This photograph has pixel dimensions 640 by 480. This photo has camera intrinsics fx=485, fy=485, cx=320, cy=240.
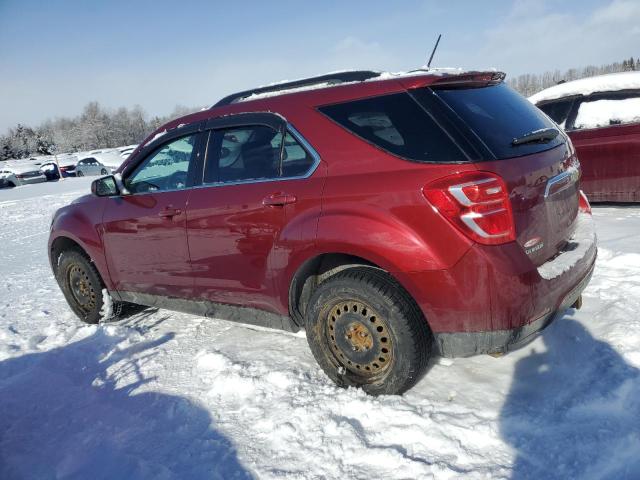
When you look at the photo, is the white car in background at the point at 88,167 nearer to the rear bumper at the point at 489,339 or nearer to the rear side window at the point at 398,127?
the rear side window at the point at 398,127

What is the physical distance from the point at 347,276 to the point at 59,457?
5.98 feet

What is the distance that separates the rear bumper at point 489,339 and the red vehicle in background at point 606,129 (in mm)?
4246

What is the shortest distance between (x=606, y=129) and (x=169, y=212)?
532 centimetres

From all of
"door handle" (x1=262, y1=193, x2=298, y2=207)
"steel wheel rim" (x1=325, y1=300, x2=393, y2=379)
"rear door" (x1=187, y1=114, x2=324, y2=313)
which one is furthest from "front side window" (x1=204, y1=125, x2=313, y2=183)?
"steel wheel rim" (x1=325, y1=300, x2=393, y2=379)

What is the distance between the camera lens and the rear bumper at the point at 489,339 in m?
2.36

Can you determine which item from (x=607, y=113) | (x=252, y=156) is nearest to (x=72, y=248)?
(x=252, y=156)

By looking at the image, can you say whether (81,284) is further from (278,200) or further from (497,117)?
(497,117)

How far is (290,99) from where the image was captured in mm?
3002

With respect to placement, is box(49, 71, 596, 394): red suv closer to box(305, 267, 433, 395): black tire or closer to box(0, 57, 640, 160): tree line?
box(305, 267, 433, 395): black tire

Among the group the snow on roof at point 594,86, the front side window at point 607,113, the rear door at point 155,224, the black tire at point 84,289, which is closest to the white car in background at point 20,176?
the black tire at point 84,289

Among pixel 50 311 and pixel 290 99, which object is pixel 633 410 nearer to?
pixel 290 99

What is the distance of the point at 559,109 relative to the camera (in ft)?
21.0

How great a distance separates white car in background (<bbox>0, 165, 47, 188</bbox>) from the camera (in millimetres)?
28266

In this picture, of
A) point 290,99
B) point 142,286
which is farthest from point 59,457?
point 290,99
